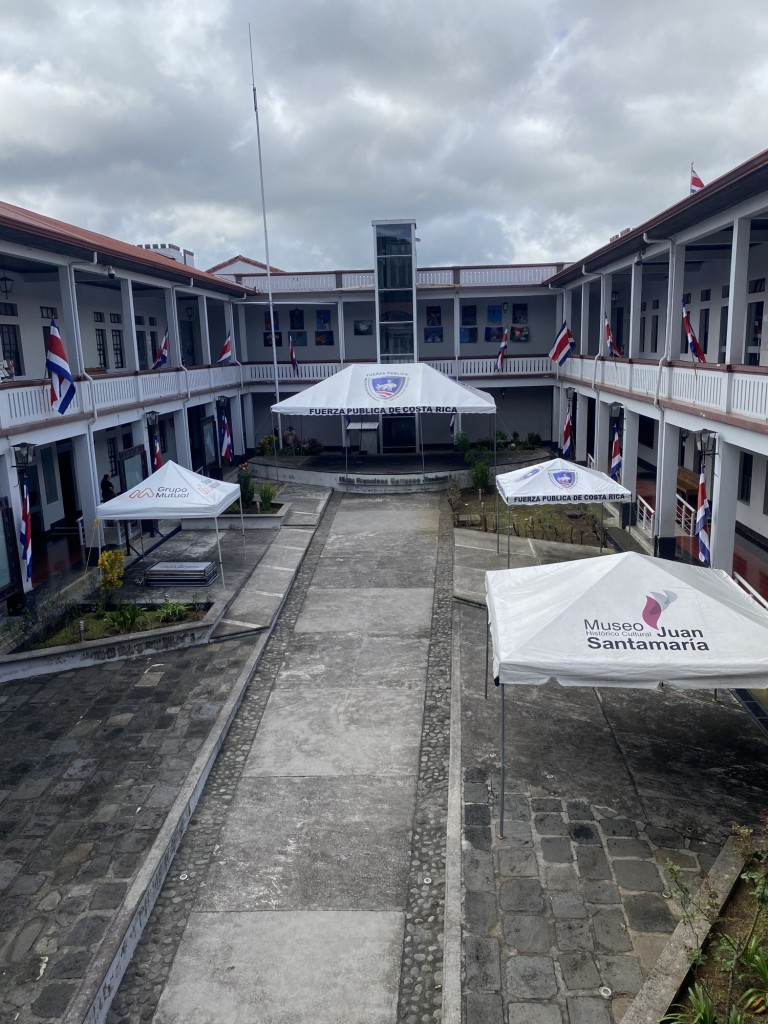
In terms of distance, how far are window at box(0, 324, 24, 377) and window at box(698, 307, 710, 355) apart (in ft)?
59.4

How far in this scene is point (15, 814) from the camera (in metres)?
8.29

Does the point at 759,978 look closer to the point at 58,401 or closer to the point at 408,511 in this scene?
the point at 58,401

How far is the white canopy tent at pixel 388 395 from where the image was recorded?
23547 mm

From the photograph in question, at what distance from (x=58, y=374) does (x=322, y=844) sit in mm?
10816

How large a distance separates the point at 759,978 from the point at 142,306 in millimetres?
25597

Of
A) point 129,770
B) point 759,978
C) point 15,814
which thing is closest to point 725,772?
point 759,978

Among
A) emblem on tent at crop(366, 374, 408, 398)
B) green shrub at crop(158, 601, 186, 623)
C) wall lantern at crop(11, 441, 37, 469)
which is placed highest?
emblem on tent at crop(366, 374, 408, 398)

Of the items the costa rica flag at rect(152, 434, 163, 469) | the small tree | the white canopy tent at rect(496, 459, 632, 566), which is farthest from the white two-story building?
the white canopy tent at rect(496, 459, 632, 566)

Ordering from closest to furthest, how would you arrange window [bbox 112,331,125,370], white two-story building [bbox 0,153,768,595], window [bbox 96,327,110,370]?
white two-story building [bbox 0,153,768,595]
window [bbox 96,327,110,370]
window [bbox 112,331,125,370]

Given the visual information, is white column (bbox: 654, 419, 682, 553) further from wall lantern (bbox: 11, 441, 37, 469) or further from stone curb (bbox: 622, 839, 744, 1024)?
wall lantern (bbox: 11, 441, 37, 469)

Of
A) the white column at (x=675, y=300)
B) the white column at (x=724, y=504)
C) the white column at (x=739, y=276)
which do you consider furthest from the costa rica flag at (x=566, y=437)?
the white column at (x=739, y=276)

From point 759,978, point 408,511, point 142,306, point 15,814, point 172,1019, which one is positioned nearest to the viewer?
point 759,978

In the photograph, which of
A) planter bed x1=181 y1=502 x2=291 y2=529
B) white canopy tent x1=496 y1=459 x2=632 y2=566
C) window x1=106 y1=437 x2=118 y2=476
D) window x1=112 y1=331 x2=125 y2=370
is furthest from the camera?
window x1=112 y1=331 x2=125 y2=370

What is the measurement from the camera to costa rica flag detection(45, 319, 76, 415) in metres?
14.6
